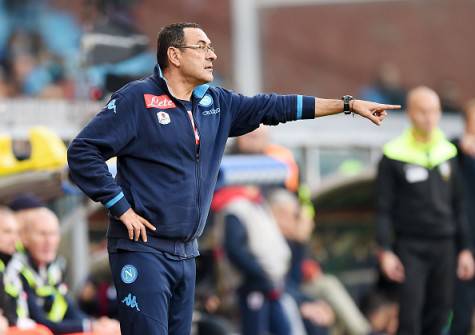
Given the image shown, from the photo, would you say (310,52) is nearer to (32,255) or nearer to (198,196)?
(32,255)

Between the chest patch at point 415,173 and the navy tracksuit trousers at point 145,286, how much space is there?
3.25 metres

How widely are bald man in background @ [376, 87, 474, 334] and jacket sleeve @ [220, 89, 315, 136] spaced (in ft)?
9.12

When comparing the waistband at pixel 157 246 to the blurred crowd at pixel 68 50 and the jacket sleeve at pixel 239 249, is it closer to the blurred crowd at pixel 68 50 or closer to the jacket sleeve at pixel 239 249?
the blurred crowd at pixel 68 50

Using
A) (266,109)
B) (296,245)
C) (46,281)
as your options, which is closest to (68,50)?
(296,245)

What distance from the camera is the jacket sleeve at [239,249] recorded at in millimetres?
12531

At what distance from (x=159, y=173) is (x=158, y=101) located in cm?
37

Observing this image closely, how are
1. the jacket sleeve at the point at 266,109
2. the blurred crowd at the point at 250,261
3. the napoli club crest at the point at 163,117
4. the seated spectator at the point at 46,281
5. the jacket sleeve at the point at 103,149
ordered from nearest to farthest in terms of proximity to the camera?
the jacket sleeve at the point at 103,149 → the napoli club crest at the point at 163,117 → the jacket sleeve at the point at 266,109 → the seated spectator at the point at 46,281 → the blurred crowd at the point at 250,261

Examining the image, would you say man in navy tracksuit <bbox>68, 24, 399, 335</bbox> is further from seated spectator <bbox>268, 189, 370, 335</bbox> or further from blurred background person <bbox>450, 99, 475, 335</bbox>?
seated spectator <bbox>268, 189, 370, 335</bbox>

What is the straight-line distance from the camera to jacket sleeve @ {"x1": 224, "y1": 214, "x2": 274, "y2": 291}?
41.1 feet

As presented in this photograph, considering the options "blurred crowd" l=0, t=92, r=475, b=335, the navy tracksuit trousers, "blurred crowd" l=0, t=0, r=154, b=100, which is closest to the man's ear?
the navy tracksuit trousers

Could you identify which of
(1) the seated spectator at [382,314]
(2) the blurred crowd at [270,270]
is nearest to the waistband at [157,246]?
(2) the blurred crowd at [270,270]

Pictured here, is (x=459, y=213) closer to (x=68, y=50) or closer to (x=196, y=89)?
(x=196, y=89)

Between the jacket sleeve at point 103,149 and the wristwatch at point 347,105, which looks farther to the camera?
the wristwatch at point 347,105

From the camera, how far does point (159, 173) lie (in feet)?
27.2
